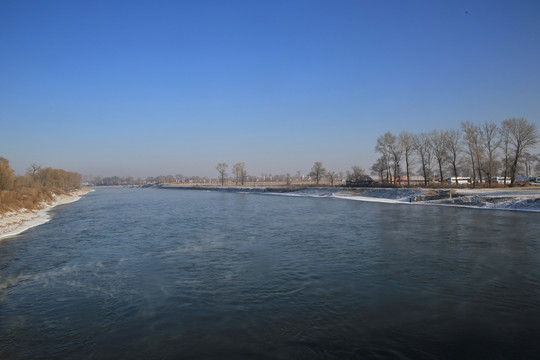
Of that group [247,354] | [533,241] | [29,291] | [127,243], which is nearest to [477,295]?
[247,354]

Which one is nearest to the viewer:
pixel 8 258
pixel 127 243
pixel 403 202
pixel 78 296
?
A: pixel 78 296

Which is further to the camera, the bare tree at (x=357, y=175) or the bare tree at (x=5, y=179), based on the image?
the bare tree at (x=357, y=175)

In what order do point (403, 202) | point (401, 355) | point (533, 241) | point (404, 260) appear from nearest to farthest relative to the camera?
point (401, 355)
point (404, 260)
point (533, 241)
point (403, 202)

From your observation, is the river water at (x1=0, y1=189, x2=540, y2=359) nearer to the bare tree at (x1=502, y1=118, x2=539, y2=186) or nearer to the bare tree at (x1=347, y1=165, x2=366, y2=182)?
the bare tree at (x1=502, y1=118, x2=539, y2=186)

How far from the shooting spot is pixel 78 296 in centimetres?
1014

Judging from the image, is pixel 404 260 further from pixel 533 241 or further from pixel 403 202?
pixel 403 202

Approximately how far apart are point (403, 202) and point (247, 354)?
46.1 m

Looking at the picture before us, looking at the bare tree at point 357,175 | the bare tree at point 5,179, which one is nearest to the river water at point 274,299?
the bare tree at point 5,179

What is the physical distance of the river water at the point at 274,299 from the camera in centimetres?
686

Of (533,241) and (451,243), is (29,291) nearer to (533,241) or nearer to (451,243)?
(451,243)

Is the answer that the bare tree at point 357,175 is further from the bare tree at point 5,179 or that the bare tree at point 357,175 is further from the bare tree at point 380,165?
the bare tree at point 5,179

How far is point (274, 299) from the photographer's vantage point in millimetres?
9547

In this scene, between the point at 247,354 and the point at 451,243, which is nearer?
the point at 247,354

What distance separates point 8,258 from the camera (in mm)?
15469
